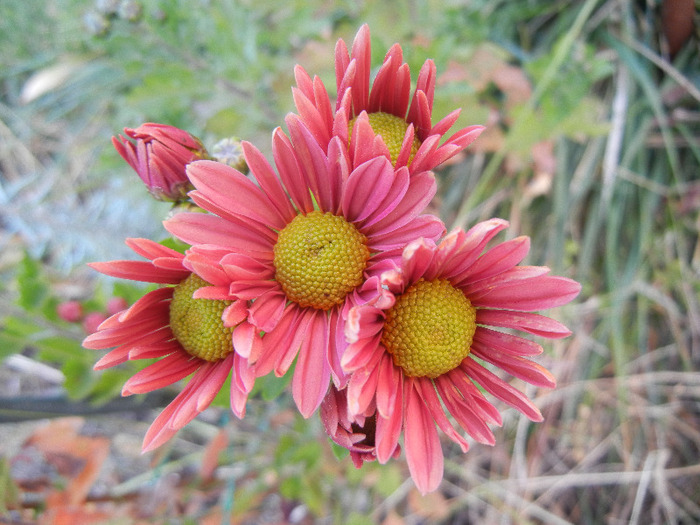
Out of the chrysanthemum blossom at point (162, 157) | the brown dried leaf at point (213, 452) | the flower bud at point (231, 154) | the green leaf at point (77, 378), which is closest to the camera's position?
the chrysanthemum blossom at point (162, 157)

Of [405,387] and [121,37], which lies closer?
[405,387]

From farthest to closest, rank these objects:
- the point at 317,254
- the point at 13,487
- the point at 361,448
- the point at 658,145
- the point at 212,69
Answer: the point at 658,145 → the point at 212,69 → the point at 13,487 → the point at 317,254 → the point at 361,448

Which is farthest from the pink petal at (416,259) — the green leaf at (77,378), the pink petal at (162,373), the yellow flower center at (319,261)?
the green leaf at (77,378)

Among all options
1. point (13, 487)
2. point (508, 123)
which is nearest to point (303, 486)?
point (13, 487)

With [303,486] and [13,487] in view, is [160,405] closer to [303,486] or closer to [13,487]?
[13,487]

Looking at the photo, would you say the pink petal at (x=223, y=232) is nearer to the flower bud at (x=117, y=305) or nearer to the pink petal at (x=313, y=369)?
the pink petal at (x=313, y=369)

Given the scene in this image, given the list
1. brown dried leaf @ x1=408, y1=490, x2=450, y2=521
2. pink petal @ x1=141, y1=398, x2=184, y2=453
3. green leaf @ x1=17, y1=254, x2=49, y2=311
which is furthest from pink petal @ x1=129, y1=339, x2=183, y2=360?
brown dried leaf @ x1=408, y1=490, x2=450, y2=521

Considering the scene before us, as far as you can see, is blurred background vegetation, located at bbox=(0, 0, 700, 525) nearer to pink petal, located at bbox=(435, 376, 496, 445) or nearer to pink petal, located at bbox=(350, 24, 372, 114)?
pink petal, located at bbox=(350, 24, 372, 114)
